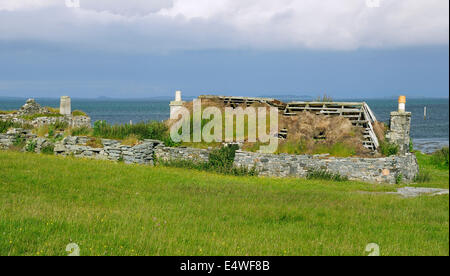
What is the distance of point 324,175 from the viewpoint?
60.9 feet

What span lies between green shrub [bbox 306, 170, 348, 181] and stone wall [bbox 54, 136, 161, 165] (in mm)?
7483

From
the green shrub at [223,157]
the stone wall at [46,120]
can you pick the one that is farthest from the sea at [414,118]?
the stone wall at [46,120]

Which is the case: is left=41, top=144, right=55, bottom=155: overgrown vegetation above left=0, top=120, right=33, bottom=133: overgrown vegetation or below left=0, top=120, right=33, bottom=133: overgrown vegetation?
below

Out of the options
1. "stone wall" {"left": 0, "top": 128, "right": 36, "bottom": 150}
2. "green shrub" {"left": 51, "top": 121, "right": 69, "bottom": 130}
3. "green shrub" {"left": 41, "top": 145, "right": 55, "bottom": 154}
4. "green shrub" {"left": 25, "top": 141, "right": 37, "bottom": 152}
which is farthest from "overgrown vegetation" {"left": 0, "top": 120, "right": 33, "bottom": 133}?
"green shrub" {"left": 41, "top": 145, "right": 55, "bottom": 154}

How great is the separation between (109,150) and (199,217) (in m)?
12.2

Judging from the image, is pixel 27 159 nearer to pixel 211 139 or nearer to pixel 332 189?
pixel 211 139

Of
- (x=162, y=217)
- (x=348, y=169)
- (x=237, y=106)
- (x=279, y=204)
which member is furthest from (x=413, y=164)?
(x=162, y=217)

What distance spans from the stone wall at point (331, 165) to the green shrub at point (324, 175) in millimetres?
183

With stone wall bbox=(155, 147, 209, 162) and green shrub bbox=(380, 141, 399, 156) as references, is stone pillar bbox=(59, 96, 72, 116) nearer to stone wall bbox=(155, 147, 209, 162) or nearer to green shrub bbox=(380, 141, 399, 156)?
stone wall bbox=(155, 147, 209, 162)

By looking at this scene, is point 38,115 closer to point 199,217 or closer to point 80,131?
point 80,131

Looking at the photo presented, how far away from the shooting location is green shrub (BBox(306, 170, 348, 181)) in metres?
18.4

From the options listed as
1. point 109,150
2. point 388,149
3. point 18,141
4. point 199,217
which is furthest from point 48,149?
point 388,149
